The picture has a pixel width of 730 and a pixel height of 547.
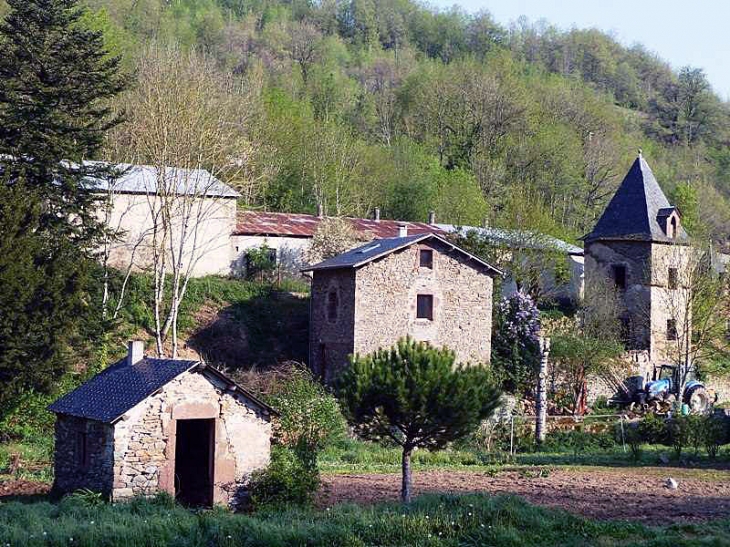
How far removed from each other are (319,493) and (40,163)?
16257 mm

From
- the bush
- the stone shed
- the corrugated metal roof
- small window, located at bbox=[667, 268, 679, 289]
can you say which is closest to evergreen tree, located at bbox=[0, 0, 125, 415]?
the corrugated metal roof

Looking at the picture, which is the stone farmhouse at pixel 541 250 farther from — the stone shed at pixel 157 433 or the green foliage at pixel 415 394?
the stone shed at pixel 157 433

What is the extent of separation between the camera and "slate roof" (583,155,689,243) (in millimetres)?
43469

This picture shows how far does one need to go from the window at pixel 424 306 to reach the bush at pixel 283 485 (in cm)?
1642

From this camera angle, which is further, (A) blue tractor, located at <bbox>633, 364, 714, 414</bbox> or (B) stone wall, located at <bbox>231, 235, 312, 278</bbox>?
(B) stone wall, located at <bbox>231, 235, 312, 278</bbox>

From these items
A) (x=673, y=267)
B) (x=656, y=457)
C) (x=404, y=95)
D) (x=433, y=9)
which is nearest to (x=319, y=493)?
(x=656, y=457)

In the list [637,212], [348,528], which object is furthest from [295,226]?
[348,528]

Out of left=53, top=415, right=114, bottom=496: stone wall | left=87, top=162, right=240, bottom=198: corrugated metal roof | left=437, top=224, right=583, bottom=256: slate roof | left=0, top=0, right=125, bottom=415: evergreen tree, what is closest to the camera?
left=53, top=415, right=114, bottom=496: stone wall

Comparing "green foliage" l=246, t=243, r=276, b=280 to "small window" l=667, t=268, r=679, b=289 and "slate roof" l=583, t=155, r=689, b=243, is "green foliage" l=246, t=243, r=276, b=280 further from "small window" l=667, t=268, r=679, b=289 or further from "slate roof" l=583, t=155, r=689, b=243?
"small window" l=667, t=268, r=679, b=289

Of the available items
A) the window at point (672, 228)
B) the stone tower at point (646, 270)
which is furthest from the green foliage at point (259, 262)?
the window at point (672, 228)

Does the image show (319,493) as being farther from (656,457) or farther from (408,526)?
(656,457)

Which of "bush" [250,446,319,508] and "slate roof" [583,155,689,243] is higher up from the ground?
"slate roof" [583,155,689,243]

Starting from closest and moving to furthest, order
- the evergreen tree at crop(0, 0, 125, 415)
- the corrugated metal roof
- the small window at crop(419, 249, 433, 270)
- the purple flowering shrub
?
1. the evergreen tree at crop(0, 0, 125, 415)
2. the corrugated metal roof
3. the small window at crop(419, 249, 433, 270)
4. the purple flowering shrub

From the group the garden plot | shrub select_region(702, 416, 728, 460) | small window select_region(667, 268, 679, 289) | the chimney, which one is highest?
small window select_region(667, 268, 679, 289)
